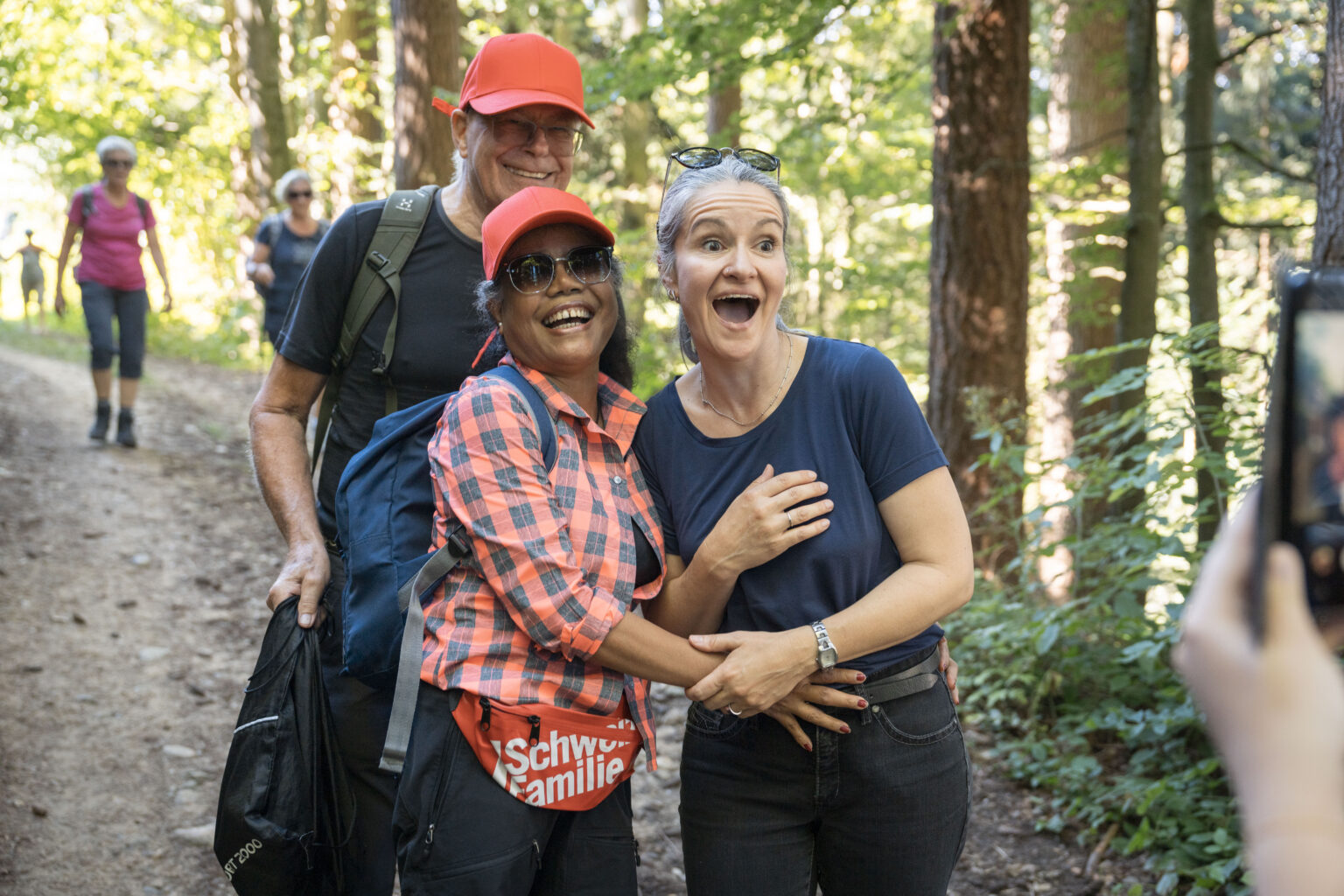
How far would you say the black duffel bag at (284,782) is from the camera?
7.73ft

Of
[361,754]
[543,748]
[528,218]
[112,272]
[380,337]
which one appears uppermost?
[112,272]

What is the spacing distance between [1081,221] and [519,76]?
18.9ft

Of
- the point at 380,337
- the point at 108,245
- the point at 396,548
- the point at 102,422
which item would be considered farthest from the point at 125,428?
the point at 396,548

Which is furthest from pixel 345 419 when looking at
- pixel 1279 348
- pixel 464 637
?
pixel 1279 348

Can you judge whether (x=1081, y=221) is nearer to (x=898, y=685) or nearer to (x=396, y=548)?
(x=898, y=685)

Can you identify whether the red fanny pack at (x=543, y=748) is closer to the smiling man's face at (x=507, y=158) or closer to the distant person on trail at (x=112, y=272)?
the smiling man's face at (x=507, y=158)

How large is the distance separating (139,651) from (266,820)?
3821 millimetres

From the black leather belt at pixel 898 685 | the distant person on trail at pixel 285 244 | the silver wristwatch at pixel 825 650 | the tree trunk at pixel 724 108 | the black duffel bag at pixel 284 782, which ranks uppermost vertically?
the tree trunk at pixel 724 108

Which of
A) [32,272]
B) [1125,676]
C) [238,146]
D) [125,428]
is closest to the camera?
[1125,676]

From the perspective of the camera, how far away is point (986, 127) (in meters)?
6.27

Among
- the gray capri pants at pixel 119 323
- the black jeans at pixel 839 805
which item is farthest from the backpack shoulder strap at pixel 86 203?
the black jeans at pixel 839 805

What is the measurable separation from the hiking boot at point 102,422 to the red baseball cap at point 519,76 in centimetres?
806

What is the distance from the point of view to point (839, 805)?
2184mm

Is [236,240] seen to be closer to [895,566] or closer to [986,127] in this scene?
[986,127]
